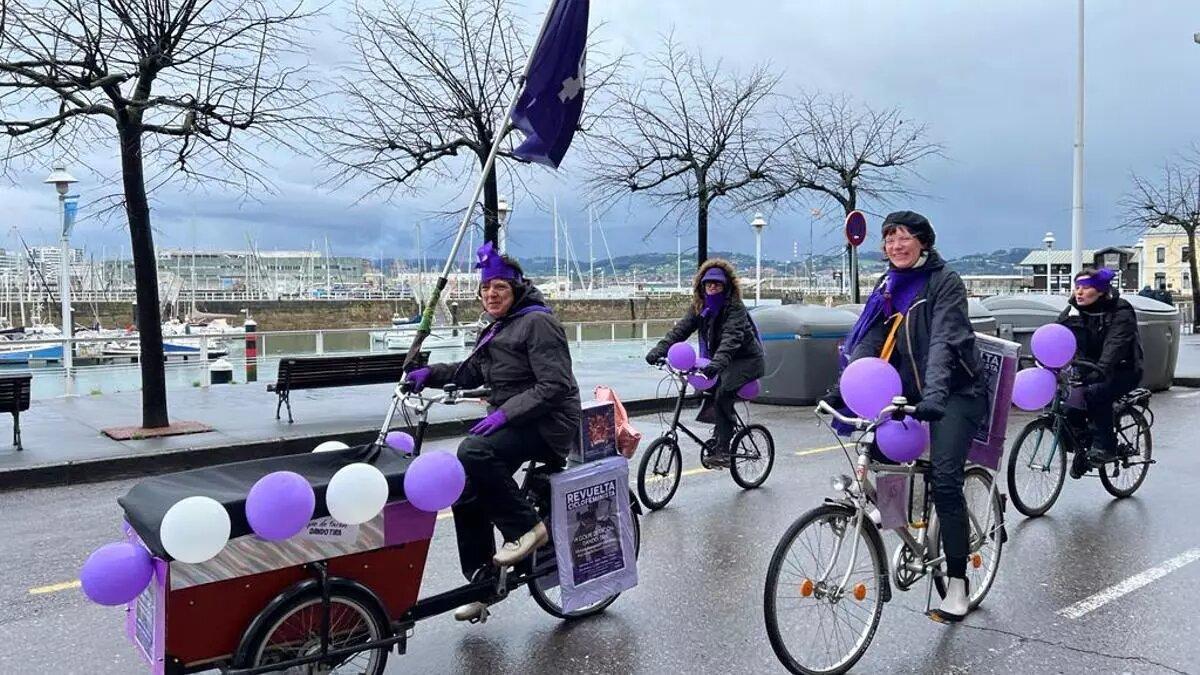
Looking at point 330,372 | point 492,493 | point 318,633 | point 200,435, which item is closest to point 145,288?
point 200,435

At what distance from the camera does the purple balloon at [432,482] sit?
3715 mm

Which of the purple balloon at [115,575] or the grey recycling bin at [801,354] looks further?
the grey recycling bin at [801,354]

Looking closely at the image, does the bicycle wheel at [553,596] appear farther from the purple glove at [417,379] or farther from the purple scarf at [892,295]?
the purple scarf at [892,295]

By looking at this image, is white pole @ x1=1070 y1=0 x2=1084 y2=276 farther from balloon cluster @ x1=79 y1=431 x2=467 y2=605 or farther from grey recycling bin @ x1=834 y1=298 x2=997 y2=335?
balloon cluster @ x1=79 y1=431 x2=467 y2=605

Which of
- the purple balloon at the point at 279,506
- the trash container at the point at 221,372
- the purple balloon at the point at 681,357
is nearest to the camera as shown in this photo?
the purple balloon at the point at 279,506

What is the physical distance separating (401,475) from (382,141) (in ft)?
37.4

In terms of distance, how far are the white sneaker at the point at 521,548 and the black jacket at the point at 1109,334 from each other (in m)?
4.71

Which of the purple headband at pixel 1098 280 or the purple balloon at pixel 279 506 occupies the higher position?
the purple headband at pixel 1098 280

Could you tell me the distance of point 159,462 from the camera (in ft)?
31.1

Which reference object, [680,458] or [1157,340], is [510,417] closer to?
[680,458]

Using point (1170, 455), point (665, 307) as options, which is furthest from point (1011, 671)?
point (665, 307)

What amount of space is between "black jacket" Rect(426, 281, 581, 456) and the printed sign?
0.90 metres

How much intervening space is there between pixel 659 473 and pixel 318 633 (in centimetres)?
410

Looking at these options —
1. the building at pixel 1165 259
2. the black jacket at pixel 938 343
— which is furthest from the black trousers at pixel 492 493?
the building at pixel 1165 259
